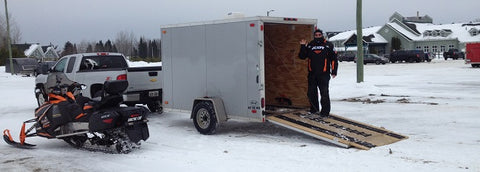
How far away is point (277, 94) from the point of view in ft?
35.5

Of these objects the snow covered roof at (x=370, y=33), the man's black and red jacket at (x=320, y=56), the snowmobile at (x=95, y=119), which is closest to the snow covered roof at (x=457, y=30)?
the snow covered roof at (x=370, y=33)

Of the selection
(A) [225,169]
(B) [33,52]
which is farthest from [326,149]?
(B) [33,52]

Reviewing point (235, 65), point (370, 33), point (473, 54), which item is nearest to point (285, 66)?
point (235, 65)

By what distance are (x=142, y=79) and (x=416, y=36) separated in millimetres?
75793

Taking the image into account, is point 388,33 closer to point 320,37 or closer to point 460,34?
point 460,34

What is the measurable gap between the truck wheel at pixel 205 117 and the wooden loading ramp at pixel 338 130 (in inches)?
43.3

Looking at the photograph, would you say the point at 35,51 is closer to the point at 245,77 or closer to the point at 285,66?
the point at 285,66

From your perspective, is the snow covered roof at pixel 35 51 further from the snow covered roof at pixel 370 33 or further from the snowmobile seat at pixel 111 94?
the snowmobile seat at pixel 111 94

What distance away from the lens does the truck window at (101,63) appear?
40.7ft

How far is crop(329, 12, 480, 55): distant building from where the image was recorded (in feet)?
249

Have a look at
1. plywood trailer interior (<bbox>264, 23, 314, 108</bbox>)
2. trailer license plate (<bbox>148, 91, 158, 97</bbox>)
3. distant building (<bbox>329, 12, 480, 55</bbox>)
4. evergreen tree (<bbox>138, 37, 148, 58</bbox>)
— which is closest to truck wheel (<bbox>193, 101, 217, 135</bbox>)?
plywood trailer interior (<bbox>264, 23, 314, 108</bbox>)

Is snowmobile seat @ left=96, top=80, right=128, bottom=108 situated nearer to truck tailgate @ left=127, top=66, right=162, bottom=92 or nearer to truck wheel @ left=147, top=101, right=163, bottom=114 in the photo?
truck tailgate @ left=127, top=66, right=162, bottom=92

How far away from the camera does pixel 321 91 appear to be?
9.36 metres

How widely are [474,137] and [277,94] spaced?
411cm
